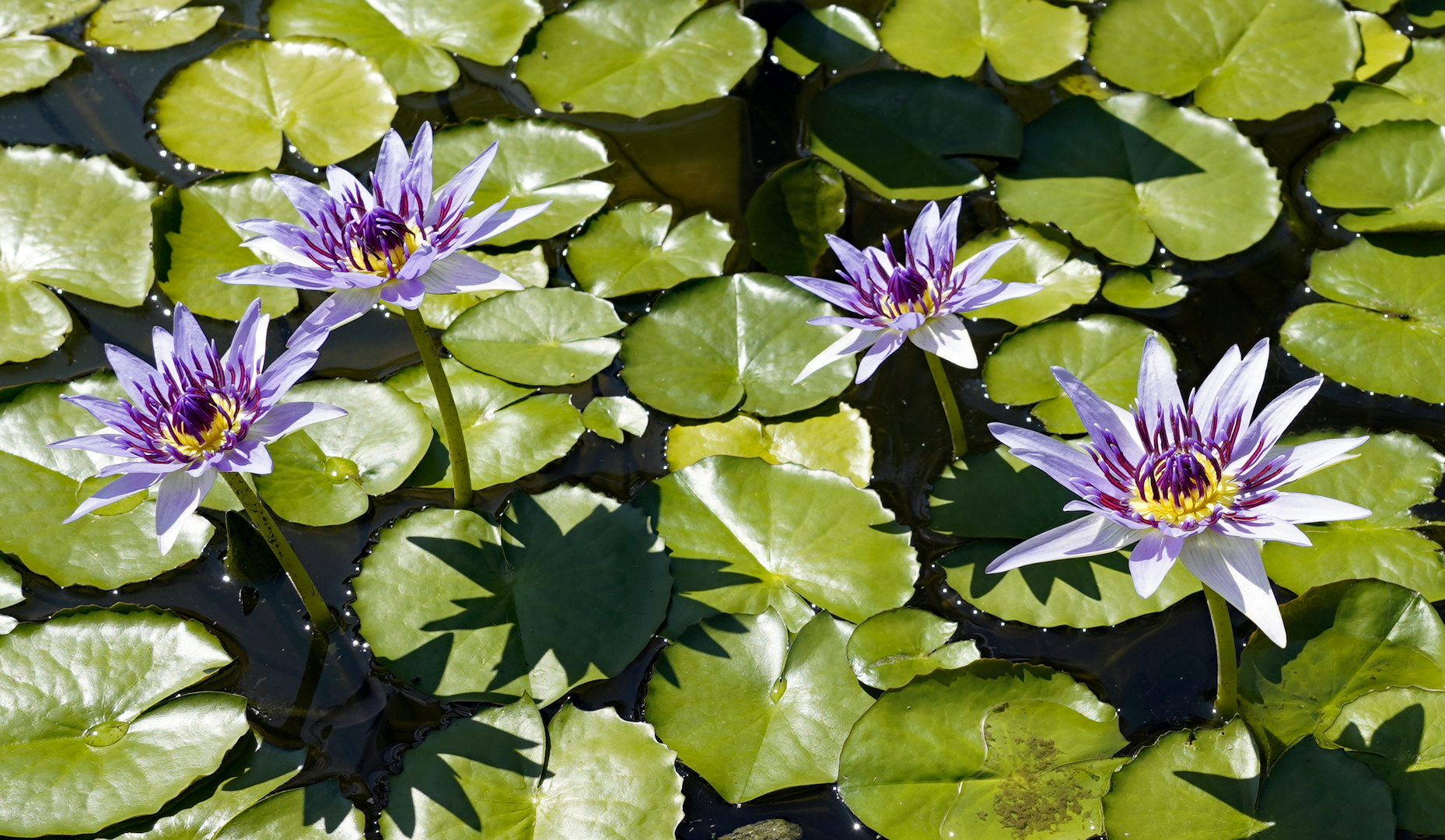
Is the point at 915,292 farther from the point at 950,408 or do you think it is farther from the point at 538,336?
the point at 538,336

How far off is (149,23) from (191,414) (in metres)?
3.29

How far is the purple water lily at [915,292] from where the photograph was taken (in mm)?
2943

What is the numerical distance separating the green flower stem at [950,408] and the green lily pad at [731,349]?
389 mm

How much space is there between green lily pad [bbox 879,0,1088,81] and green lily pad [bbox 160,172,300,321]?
276 cm

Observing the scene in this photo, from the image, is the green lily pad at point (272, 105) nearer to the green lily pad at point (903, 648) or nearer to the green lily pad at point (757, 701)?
the green lily pad at point (757, 701)

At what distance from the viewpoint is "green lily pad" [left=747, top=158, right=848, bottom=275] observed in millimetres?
4027

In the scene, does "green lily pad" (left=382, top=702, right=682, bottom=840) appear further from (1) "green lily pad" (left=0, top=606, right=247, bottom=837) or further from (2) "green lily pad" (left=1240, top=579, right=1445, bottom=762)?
(2) "green lily pad" (left=1240, top=579, right=1445, bottom=762)

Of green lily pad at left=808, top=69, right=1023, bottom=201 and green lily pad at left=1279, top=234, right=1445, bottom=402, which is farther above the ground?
green lily pad at left=808, top=69, right=1023, bottom=201

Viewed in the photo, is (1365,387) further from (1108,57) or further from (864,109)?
(864,109)

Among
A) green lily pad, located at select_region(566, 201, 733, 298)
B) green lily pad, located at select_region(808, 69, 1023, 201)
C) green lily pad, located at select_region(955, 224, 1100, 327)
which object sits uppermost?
green lily pad, located at select_region(808, 69, 1023, 201)

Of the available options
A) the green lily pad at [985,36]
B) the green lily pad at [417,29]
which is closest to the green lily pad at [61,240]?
the green lily pad at [417,29]

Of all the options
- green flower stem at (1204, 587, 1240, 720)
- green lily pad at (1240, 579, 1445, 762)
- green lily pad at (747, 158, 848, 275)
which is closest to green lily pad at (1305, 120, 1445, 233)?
green lily pad at (1240, 579, 1445, 762)

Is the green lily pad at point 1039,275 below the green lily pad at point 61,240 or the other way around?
below

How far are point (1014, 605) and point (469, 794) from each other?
5.35 ft
